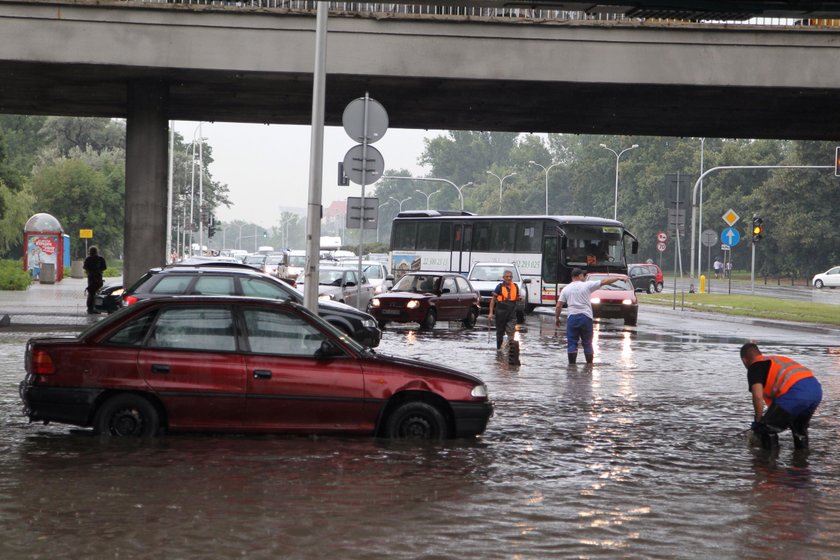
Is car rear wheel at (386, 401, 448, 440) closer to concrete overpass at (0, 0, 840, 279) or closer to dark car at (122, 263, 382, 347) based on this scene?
dark car at (122, 263, 382, 347)

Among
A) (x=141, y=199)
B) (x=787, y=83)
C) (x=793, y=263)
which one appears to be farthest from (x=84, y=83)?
(x=793, y=263)

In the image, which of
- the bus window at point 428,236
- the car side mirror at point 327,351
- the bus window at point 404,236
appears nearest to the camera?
the car side mirror at point 327,351

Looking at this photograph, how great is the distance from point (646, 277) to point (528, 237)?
94.2 feet

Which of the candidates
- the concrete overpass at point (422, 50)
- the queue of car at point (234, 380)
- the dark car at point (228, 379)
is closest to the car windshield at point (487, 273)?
the concrete overpass at point (422, 50)

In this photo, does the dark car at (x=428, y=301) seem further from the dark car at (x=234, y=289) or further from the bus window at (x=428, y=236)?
the bus window at (x=428, y=236)

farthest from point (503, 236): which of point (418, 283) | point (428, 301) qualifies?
point (428, 301)

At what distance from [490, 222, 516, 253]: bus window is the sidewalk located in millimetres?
14469

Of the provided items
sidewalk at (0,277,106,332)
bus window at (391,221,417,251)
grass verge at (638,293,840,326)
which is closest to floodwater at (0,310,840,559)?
sidewalk at (0,277,106,332)

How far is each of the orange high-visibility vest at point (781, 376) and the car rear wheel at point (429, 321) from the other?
18.4 metres

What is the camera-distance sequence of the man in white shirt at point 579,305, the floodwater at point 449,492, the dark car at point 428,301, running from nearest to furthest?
the floodwater at point 449,492, the man in white shirt at point 579,305, the dark car at point 428,301

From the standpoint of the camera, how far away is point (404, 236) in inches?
1953

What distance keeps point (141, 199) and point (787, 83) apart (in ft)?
46.1

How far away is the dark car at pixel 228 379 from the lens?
1094 cm

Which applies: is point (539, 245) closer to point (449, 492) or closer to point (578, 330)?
point (578, 330)
